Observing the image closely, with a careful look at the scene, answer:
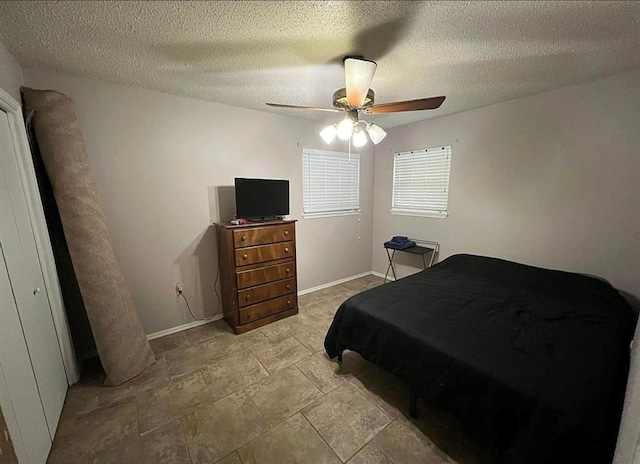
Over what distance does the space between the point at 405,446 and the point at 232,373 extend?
136 cm

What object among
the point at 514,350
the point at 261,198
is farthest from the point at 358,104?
the point at 514,350

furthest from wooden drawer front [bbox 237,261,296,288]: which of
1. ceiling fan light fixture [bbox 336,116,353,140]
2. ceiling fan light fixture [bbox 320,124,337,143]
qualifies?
ceiling fan light fixture [bbox 336,116,353,140]

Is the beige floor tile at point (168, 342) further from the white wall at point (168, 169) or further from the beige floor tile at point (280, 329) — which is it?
the beige floor tile at point (280, 329)

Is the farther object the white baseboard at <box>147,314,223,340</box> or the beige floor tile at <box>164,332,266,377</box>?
the white baseboard at <box>147,314,223,340</box>

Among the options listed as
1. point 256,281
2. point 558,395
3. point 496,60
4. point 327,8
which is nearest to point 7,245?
point 256,281

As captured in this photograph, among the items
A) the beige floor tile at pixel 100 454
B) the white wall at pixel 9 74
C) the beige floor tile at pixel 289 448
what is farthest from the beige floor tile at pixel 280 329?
the white wall at pixel 9 74

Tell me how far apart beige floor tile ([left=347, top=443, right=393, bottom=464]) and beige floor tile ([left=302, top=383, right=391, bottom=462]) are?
26mm

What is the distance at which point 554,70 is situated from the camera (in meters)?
1.99

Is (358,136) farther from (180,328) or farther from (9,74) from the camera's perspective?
A: (180,328)

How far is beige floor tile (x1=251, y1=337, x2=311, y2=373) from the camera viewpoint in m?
2.18

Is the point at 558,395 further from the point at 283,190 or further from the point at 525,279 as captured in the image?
the point at 283,190

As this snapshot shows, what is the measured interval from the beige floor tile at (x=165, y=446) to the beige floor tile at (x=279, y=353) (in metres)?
0.73

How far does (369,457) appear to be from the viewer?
4.61ft

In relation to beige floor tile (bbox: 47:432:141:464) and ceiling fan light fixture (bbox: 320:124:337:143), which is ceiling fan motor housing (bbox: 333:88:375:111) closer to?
ceiling fan light fixture (bbox: 320:124:337:143)
